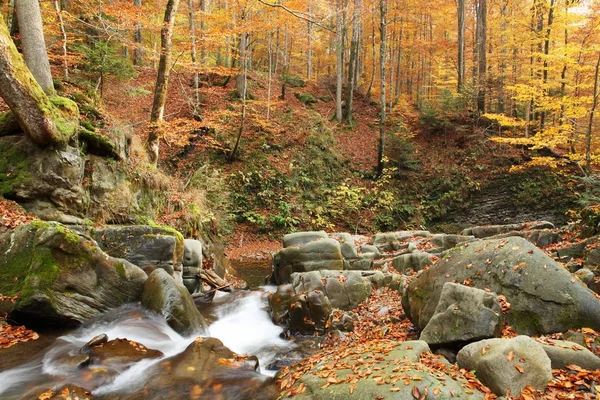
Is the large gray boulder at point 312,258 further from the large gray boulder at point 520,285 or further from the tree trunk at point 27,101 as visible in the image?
the tree trunk at point 27,101

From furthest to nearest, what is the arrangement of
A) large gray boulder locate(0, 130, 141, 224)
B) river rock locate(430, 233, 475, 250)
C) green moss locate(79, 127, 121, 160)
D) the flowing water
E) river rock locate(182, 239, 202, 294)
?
river rock locate(430, 233, 475, 250)
river rock locate(182, 239, 202, 294)
green moss locate(79, 127, 121, 160)
large gray boulder locate(0, 130, 141, 224)
the flowing water

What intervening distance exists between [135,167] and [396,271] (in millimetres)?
7673

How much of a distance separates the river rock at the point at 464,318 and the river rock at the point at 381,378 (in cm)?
64

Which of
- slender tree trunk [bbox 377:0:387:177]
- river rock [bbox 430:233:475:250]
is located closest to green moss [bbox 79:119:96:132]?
river rock [bbox 430:233:475:250]

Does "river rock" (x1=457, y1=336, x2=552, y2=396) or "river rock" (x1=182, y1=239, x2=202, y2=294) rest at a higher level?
"river rock" (x1=457, y1=336, x2=552, y2=396)

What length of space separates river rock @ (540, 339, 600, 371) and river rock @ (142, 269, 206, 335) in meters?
5.26

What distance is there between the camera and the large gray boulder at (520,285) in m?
4.92

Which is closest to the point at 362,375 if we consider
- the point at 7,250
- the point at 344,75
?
the point at 7,250

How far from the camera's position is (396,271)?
1015cm

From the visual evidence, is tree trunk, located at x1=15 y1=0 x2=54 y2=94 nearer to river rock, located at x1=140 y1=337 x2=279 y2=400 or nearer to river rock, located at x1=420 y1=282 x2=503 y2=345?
river rock, located at x1=140 y1=337 x2=279 y2=400

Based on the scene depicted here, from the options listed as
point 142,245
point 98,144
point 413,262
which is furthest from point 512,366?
point 98,144

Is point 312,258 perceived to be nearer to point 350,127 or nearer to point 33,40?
point 33,40

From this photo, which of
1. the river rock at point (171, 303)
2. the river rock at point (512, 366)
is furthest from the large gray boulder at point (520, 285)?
the river rock at point (171, 303)

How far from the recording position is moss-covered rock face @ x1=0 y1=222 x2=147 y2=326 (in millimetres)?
5293
